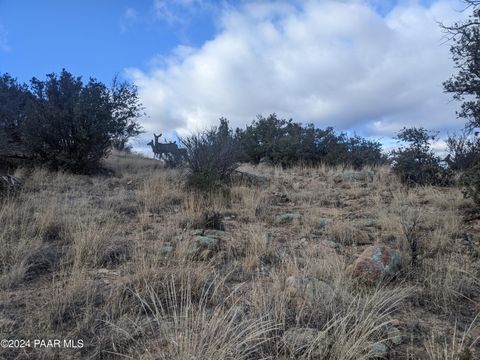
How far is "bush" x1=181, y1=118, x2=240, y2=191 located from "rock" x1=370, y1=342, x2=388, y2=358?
6.42 m

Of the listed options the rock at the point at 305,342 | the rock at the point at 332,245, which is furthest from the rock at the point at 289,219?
the rock at the point at 305,342

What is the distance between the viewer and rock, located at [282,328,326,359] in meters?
2.37

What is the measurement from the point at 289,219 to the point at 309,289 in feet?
11.1

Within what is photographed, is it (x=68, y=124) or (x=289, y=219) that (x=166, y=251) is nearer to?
(x=289, y=219)

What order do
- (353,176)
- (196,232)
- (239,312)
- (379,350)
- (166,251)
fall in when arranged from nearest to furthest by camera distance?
(379,350)
(239,312)
(166,251)
(196,232)
(353,176)

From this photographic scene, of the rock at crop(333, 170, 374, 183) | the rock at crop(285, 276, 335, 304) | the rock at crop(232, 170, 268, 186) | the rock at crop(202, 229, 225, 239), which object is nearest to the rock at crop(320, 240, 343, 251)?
the rock at crop(202, 229, 225, 239)

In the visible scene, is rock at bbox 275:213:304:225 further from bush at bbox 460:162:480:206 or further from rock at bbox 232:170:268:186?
rock at bbox 232:170:268:186

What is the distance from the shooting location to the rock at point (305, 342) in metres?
2.37

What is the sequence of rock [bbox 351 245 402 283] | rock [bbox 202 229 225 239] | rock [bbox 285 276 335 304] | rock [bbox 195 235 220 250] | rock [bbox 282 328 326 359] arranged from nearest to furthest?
1. rock [bbox 282 328 326 359]
2. rock [bbox 285 276 335 304]
3. rock [bbox 351 245 402 283]
4. rock [bbox 195 235 220 250]
5. rock [bbox 202 229 225 239]

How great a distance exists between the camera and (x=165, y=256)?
4156mm

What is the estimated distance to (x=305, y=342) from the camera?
2488 millimetres

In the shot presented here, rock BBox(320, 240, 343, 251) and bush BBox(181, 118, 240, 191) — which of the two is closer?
rock BBox(320, 240, 343, 251)

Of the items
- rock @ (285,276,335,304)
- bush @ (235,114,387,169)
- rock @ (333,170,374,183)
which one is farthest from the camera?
bush @ (235,114,387,169)

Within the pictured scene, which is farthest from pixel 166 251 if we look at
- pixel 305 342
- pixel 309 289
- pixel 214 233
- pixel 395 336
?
pixel 395 336
